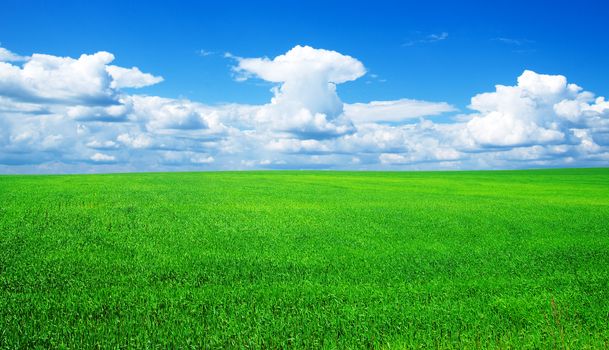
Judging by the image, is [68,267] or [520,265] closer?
[68,267]

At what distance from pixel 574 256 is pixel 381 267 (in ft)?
24.1

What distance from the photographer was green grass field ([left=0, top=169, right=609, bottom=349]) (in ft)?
27.4

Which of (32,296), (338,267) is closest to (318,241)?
(338,267)

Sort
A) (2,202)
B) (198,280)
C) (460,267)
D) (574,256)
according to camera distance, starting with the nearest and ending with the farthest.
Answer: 1. (198,280)
2. (460,267)
3. (574,256)
4. (2,202)

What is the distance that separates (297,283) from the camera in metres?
11.5

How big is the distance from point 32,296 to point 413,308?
831 cm

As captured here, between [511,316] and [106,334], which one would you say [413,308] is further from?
[106,334]

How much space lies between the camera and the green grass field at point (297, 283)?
27.4 ft

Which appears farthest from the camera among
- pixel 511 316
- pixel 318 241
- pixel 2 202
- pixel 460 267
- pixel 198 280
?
pixel 2 202

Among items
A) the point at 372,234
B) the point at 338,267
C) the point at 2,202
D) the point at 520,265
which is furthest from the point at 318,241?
the point at 2,202

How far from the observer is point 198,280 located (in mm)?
11773

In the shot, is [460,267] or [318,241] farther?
[318,241]

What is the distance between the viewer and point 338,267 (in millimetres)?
13289

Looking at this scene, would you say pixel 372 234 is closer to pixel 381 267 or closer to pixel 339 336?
pixel 381 267
